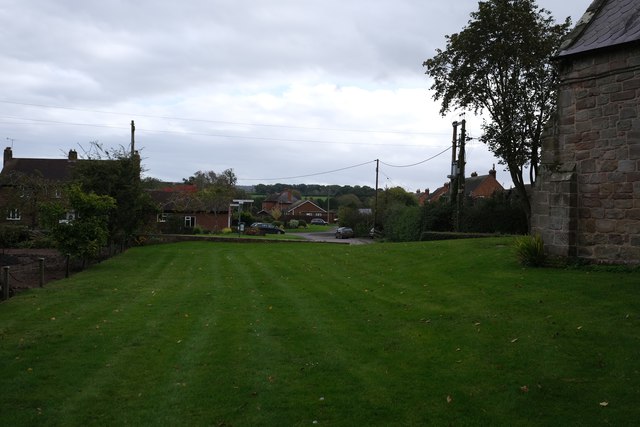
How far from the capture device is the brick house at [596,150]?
39.3 ft

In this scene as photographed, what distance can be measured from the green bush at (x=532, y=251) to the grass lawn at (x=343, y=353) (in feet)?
1.49

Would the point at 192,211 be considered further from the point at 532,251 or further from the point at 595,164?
the point at 595,164

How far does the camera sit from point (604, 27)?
13344mm

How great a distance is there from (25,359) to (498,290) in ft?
28.9

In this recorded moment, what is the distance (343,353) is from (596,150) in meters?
8.56

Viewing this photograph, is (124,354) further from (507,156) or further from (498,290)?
(507,156)

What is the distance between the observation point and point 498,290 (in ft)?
36.7

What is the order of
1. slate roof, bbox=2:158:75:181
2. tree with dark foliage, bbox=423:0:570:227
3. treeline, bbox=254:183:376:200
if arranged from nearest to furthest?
tree with dark foliage, bbox=423:0:570:227
slate roof, bbox=2:158:75:181
treeline, bbox=254:183:376:200

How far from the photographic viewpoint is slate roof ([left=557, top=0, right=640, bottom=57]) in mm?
12320

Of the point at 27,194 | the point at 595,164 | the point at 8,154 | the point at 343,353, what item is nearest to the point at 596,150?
the point at 595,164

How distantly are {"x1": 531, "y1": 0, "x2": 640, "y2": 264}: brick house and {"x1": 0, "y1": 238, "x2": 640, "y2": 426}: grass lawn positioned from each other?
3.69ft

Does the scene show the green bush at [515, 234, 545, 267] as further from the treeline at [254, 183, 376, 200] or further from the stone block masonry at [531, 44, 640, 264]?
the treeline at [254, 183, 376, 200]

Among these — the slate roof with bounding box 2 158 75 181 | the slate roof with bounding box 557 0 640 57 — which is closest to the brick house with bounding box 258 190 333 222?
the slate roof with bounding box 2 158 75 181

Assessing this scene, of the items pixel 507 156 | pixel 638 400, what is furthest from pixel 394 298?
pixel 507 156
